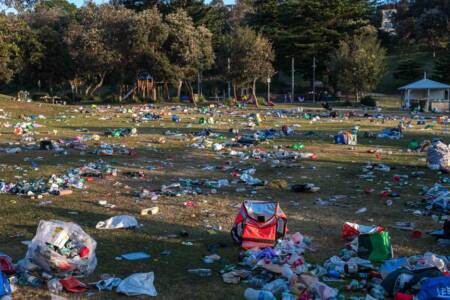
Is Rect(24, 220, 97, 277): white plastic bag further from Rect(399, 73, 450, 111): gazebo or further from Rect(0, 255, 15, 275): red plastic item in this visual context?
Rect(399, 73, 450, 111): gazebo

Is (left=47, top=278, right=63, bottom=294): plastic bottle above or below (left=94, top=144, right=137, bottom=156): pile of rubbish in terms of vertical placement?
below

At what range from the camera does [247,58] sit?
4522 cm

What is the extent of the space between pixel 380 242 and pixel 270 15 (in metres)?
57.5

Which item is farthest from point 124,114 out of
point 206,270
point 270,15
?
point 270,15

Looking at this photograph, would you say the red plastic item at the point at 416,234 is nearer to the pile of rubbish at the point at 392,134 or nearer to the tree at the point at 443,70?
the pile of rubbish at the point at 392,134

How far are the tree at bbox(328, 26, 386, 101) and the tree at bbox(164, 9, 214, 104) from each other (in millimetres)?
12384

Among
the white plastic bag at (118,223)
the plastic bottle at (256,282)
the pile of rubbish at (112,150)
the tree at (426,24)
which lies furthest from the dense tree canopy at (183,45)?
the plastic bottle at (256,282)

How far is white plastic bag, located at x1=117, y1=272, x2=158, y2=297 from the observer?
5.04 meters

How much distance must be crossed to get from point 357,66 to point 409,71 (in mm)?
17058

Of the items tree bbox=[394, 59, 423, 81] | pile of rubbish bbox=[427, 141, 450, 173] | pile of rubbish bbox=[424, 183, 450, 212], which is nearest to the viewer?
pile of rubbish bbox=[424, 183, 450, 212]

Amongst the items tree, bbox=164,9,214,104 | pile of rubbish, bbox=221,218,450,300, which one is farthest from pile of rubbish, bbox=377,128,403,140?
tree, bbox=164,9,214,104

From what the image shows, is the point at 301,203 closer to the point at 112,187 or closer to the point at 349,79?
the point at 112,187

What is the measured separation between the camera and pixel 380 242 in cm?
613

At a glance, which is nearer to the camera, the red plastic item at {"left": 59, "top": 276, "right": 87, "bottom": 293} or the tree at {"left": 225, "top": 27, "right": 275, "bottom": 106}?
the red plastic item at {"left": 59, "top": 276, "right": 87, "bottom": 293}
